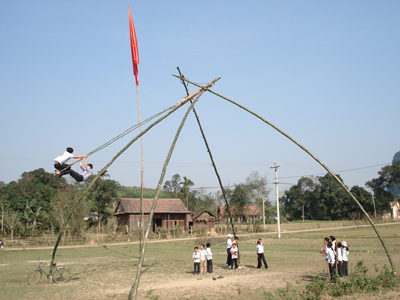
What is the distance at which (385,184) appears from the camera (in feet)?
194

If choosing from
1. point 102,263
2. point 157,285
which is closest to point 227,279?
point 157,285

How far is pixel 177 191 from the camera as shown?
229 ft

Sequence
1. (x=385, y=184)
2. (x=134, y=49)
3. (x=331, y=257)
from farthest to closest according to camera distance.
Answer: (x=385, y=184), (x=134, y=49), (x=331, y=257)

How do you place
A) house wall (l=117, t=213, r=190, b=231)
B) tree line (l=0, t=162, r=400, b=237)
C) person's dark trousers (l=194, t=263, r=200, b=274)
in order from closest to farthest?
person's dark trousers (l=194, t=263, r=200, b=274) → tree line (l=0, t=162, r=400, b=237) → house wall (l=117, t=213, r=190, b=231)

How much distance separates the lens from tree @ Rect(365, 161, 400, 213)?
58188mm

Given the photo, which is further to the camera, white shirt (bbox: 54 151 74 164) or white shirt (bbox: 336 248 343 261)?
white shirt (bbox: 336 248 343 261)

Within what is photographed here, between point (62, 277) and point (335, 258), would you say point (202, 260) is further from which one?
point (62, 277)

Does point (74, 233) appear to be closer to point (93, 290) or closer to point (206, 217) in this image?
point (206, 217)

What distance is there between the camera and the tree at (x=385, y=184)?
58.2 metres

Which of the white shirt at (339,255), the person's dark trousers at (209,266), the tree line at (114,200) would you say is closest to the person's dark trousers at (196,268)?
the person's dark trousers at (209,266)

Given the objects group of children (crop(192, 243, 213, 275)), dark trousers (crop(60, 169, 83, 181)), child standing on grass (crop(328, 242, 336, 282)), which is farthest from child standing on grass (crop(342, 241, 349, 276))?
dark trousers (crop(60, 169, 83, 181))

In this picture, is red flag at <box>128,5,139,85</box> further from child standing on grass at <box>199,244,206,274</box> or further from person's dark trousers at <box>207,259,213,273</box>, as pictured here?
person's dark trousers at <box>207,259,213,273</box>

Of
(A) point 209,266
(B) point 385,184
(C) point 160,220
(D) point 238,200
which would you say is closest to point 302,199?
(B) point 385,184

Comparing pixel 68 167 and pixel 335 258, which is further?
pixel 335 258
